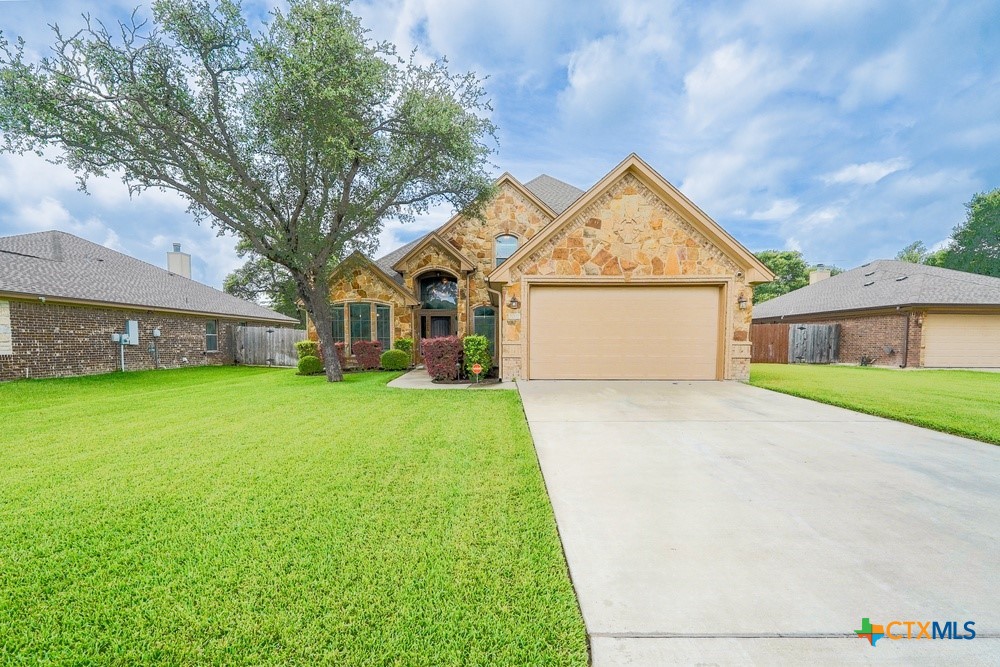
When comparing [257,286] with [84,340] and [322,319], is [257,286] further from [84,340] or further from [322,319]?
[322,319]

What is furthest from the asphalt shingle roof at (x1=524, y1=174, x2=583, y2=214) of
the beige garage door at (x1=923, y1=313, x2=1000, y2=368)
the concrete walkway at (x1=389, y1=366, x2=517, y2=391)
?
the beige garage door at (x1=923, y1=313, x2=1000, y2=368)

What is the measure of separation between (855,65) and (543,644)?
63.1 feet

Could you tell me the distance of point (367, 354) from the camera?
529 inches

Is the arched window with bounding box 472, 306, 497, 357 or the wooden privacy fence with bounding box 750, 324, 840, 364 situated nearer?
the arched window with bounding box 472, 306, 497, 357

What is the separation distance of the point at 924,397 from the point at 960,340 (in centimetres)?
1095

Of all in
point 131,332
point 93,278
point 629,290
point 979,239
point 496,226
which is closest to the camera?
point 629,290

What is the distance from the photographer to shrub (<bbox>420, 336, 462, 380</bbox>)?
9.62 m

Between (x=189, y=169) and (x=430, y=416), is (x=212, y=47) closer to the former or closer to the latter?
(x=189, y=169)

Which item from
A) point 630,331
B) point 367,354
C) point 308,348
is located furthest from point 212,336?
point 630,331

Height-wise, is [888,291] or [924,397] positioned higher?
[888,291]

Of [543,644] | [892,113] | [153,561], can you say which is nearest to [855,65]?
[892,113]

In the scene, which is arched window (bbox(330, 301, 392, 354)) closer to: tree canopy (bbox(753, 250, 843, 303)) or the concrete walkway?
the concrete walkway

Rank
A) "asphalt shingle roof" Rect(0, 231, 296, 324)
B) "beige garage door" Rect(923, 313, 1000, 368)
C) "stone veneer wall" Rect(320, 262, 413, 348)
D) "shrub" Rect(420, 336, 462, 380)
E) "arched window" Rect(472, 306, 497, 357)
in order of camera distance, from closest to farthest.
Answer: "shrub" Rect(420, 336, 462, 380)
"asphalt shingle roof" Rect(0, 231, 296, 324)
"stone veneer wall" Rect(320, 262, 413, 348)
"beige garage door" Rect(923, 313, 1000, 368)
"arched window" Rect(472, 306, 497, 357)

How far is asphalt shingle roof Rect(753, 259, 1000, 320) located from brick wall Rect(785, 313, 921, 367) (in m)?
0.65
